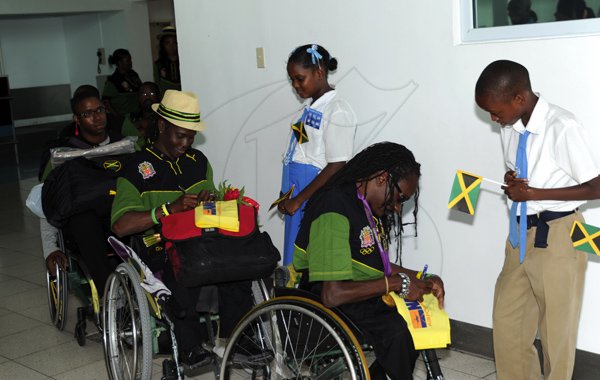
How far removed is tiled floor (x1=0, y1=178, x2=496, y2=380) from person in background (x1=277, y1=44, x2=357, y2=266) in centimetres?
101

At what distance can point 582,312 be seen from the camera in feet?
10.7

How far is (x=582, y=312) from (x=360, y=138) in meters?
1.41

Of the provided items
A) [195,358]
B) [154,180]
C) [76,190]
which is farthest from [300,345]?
[76,190]

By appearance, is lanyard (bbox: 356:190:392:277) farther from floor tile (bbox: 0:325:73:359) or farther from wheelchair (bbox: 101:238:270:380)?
floor tile (bbox: 0:325:73:359)

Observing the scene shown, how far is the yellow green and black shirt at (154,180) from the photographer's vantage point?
10.5 ft

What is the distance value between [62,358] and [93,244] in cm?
71

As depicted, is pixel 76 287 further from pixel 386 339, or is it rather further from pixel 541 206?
pixel 541 206

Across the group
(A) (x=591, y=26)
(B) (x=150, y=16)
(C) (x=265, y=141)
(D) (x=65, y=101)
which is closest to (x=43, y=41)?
(D) (x=65, y=101)

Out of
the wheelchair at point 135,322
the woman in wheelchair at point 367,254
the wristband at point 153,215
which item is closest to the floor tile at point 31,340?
the wheelchair at point 135,322

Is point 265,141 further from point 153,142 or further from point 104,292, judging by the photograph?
point 104,292

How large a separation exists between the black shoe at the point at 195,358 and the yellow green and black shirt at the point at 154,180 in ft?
2.07

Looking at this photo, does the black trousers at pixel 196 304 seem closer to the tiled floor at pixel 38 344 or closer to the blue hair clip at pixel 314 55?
the tiled floor at pixel 38 344

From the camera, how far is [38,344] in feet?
13.8

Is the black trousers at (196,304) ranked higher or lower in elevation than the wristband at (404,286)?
lower
